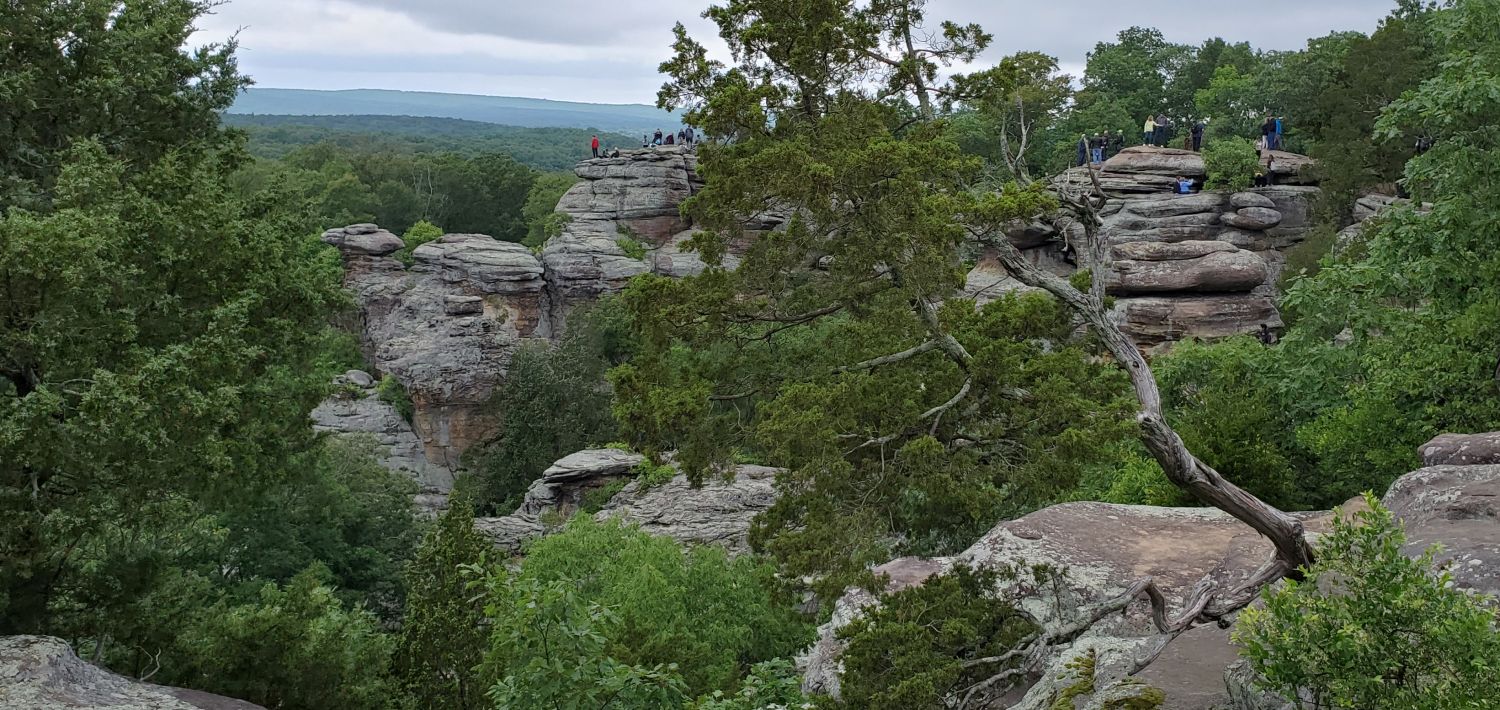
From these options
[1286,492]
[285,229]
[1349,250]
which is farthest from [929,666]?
[1349,250]

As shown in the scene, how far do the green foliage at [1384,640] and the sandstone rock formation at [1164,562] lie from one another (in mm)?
1359

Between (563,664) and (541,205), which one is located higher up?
(563,664)

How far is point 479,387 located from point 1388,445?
35.3 m

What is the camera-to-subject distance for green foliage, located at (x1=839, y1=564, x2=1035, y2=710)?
6.82 m

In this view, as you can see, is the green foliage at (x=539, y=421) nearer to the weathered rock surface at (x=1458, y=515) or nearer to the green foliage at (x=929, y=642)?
the green foliage at (x=929, y=642)

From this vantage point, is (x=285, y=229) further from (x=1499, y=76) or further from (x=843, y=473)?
(x=1499, y=76)

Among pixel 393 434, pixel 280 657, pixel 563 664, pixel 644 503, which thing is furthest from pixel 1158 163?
pixel 563 664

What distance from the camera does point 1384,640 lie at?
12.9 ft

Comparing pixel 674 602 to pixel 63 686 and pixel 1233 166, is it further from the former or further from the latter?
pixel 1233 166

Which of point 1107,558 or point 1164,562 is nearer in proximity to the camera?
point 1164,562

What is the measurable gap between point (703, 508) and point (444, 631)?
415 inches

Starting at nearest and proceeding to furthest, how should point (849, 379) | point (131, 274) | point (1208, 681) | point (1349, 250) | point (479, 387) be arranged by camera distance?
point (1208, 681) → point (849, 379) → point (131, 274) → point (1349, 250) → point (479, 387)

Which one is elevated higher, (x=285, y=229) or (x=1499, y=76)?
(x=1499, y=76)

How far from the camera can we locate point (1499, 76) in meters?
14.1
